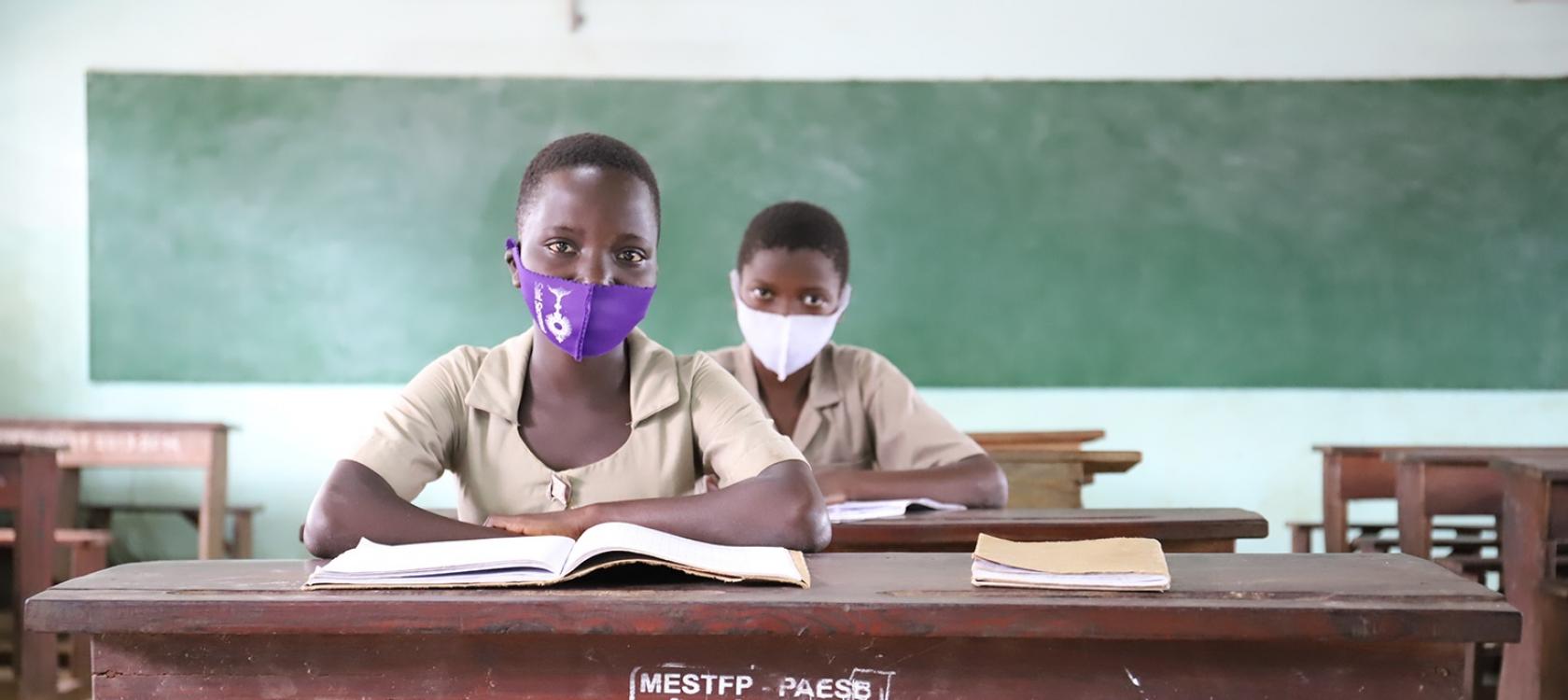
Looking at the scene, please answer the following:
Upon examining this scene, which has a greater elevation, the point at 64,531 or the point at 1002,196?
the point at 1002,196

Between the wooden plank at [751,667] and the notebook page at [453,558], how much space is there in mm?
62

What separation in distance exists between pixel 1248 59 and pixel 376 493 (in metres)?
4.07

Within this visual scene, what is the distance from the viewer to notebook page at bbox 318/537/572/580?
1.11 m

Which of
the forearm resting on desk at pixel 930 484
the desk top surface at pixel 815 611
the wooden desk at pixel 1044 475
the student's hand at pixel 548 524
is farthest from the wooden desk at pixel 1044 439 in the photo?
the desk top surface at pixel 815 611

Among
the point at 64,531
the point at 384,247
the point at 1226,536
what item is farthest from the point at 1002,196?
the point at 64,531

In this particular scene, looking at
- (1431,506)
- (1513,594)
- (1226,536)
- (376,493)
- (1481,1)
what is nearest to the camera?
(376,493)

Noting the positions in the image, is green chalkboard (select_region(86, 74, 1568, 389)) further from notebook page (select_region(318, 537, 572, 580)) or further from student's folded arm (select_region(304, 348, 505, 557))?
notebook page (select_region(318, 537, 572, 580))

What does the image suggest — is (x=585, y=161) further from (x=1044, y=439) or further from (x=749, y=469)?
(x=1044, y=439)

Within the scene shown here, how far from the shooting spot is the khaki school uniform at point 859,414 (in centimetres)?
254

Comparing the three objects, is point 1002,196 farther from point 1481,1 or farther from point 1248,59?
point 1481,1

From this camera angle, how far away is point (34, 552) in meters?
2.94

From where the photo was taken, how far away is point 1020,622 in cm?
102

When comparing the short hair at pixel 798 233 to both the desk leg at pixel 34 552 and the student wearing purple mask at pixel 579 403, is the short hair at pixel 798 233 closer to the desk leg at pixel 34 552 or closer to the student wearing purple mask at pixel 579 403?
the student wearing purple mask at pixel 579 403

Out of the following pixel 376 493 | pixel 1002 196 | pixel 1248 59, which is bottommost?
pixel 376 493
